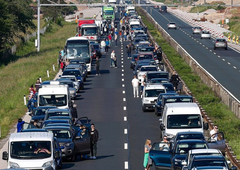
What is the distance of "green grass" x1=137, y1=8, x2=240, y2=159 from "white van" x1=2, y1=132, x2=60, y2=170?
8.01 meters

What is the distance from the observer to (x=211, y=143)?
85.2 feet

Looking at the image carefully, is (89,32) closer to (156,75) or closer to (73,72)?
(73,72)

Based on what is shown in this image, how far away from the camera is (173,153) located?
24141 millimetres

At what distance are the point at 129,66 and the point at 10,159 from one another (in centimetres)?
4353

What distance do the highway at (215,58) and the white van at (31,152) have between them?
2504cm

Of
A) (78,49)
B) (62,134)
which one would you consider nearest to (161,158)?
(62,134)

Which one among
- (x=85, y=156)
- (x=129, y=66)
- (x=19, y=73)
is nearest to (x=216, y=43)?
(x=129, y=66)

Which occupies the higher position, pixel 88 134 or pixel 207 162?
pixel 207 162

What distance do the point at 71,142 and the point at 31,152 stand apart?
321 centimetres

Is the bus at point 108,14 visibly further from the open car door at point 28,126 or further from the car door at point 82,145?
the car door at point 82,145

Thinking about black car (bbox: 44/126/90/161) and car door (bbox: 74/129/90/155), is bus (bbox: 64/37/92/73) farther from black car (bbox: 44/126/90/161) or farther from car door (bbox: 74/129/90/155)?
car door (bbox: 74/129/90/155)

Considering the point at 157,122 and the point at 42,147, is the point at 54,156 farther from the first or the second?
the point at 157,122

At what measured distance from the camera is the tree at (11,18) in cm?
7819

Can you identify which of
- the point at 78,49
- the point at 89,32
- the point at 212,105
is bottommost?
the point at 212,105
